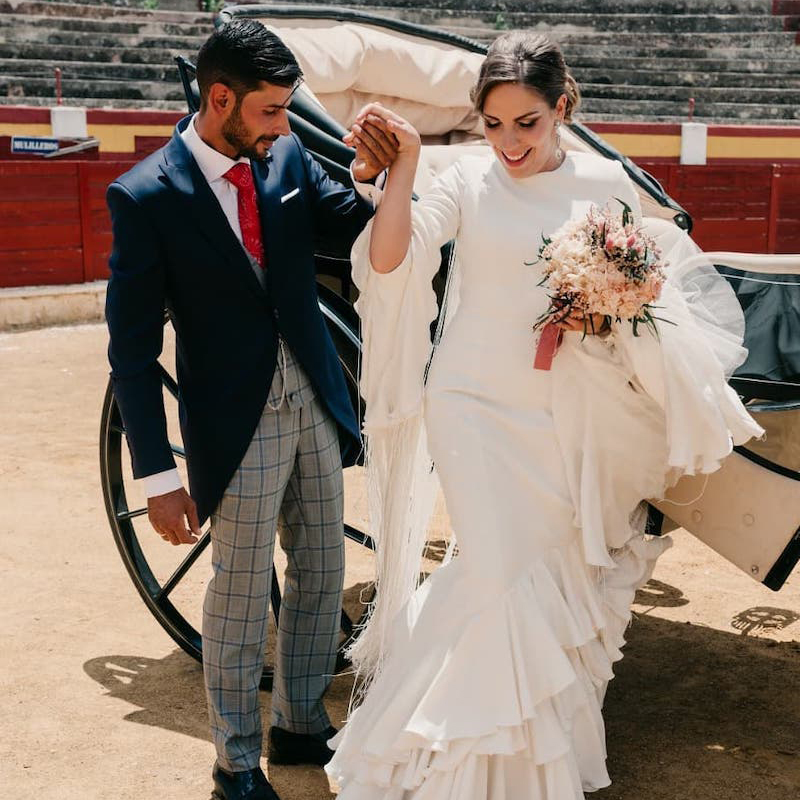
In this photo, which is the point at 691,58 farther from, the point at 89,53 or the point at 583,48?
the point at 89,53

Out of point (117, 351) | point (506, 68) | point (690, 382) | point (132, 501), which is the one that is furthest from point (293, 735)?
point (132, 501)

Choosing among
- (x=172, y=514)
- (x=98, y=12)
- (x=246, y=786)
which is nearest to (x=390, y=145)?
(x=172, y=514)

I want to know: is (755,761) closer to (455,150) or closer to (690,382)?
(690,382)

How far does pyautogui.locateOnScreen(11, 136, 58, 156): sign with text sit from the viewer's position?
9883 mm

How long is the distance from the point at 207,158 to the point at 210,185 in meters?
0.05

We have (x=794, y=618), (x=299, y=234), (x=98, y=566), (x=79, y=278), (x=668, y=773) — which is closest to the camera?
(x=299, y=234)

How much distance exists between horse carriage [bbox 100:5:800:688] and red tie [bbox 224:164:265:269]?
327mm

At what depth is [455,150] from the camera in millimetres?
4371

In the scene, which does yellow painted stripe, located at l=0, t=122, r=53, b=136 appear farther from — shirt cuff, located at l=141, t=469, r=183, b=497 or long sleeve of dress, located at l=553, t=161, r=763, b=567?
long sleeve of dress, located at l=553, t=161, r=763, b=567

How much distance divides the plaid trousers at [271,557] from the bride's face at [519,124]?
601 millimetres

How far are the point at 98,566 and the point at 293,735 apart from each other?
60.0 inches

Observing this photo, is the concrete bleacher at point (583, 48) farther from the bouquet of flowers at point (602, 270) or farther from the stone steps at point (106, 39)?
the bouquet of flowers at point (602, 270)

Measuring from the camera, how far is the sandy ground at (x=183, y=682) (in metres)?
2.82

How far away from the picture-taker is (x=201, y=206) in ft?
8.00
